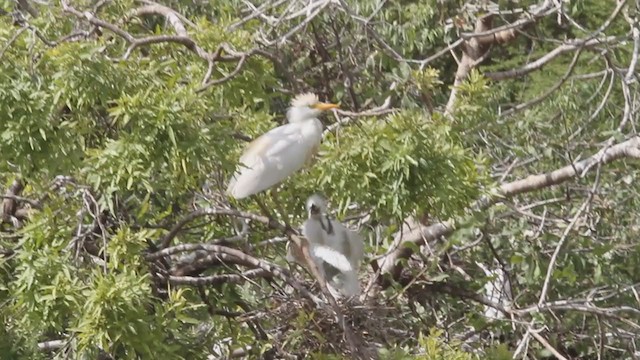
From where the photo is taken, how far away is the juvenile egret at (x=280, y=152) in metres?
3.31

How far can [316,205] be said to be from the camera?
351cm

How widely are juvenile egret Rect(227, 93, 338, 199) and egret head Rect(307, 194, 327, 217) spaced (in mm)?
102

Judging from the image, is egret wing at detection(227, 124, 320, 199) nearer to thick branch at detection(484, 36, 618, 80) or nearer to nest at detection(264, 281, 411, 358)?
nest at detection(264, 281, 411, 358)

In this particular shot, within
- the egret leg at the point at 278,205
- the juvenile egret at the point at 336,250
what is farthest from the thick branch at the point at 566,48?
the egret leg at the point at 278,205

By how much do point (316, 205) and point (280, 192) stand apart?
12 centimetres

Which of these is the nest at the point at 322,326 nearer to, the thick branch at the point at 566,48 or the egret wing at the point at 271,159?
the egret wing at the point at 271,159

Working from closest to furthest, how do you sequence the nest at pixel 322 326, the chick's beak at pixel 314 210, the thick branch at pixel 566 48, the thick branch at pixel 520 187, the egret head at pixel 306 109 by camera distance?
the nest at pixel 322 326 → the chick's beak at pixel 314 210 → the egret head at pixel 306 109 → the thick branch at pixel 520 187 → the thick branch at pixel 566 48

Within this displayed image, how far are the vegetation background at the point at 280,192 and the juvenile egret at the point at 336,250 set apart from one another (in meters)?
0.09

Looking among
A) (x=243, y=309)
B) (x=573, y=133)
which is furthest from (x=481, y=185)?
(x=573, y=133)

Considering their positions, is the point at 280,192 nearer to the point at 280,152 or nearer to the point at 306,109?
the point at 280,152

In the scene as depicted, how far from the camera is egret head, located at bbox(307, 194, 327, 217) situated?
11.3 ft

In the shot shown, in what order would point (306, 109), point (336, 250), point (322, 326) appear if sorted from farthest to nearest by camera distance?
point (336, 250) < point (306, 109) < point (322, 326)

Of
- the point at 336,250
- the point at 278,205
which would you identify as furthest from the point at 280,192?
the point at 336,250

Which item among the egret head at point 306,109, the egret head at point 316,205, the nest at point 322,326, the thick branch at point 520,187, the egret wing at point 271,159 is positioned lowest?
the nest at point 322,326
